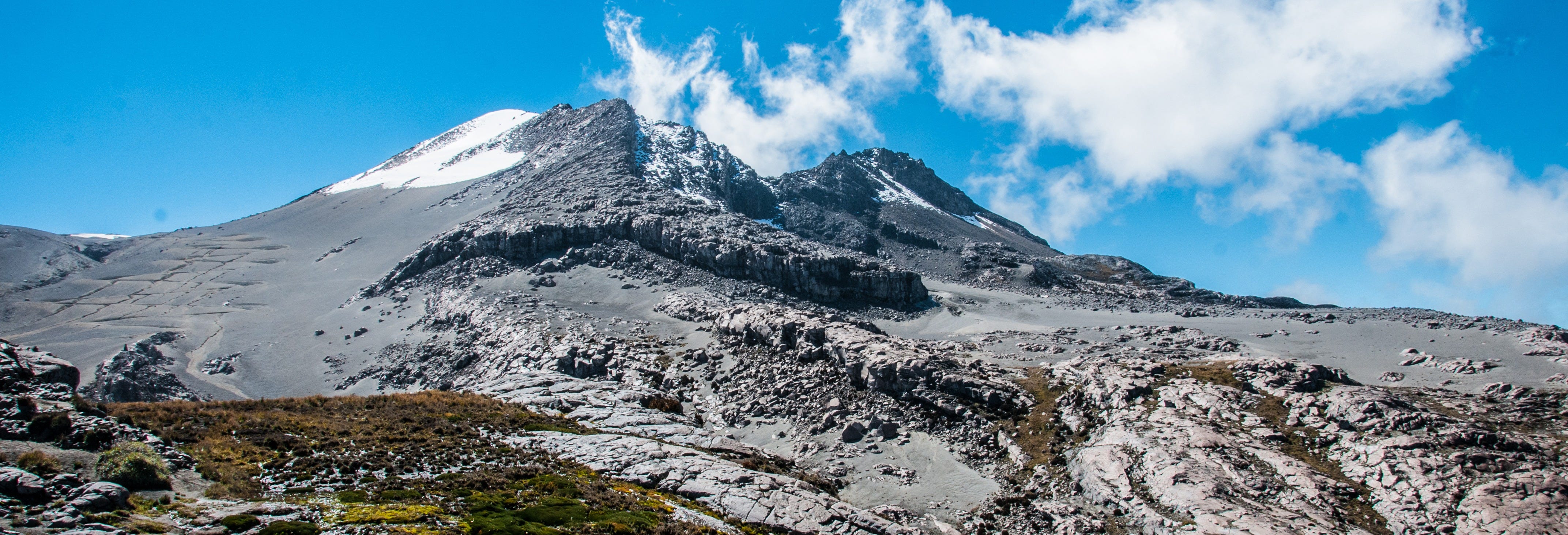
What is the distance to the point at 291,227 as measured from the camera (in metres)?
144

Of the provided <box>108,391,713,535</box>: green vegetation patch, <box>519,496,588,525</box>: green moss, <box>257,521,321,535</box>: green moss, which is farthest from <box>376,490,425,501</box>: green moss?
<box>519,496,588,525</box>: green moss

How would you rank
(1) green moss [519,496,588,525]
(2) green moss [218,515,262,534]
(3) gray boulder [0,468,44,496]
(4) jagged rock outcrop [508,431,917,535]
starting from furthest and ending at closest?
1. (4) jagged rock outcrop [508,431,917,535]
2. (1) green moss [519,496,588,525]
3. (2) green moss [218,515,262,534]
4. (3) gray boulder [0,468,44,496]

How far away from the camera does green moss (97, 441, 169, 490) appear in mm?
19984

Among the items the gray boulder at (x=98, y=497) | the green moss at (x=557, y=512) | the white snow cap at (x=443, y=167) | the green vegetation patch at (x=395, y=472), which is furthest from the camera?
the white snow cap at (x=443, y=167)

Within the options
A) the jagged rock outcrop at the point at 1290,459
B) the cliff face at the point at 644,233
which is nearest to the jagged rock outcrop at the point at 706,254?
the cliff face at the point at 644,233

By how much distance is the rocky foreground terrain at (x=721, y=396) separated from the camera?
82.7 feet

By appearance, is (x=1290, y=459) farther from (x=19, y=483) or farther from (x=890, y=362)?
(x=19, y=483)

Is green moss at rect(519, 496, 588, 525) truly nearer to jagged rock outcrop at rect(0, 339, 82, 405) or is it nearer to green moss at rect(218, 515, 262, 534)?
green moss at rect(218, 515, 262, 534)

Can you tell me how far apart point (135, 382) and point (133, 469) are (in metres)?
57.7

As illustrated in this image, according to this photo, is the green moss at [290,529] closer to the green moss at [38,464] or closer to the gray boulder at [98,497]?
the gray boulder at [98,497]

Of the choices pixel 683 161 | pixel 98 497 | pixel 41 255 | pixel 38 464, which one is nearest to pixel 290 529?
pixel 98 497

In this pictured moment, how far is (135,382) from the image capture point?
60.6m

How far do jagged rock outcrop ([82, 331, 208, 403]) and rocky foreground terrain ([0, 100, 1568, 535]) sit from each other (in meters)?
0.34

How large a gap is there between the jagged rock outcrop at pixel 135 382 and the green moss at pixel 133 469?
4949 cm
